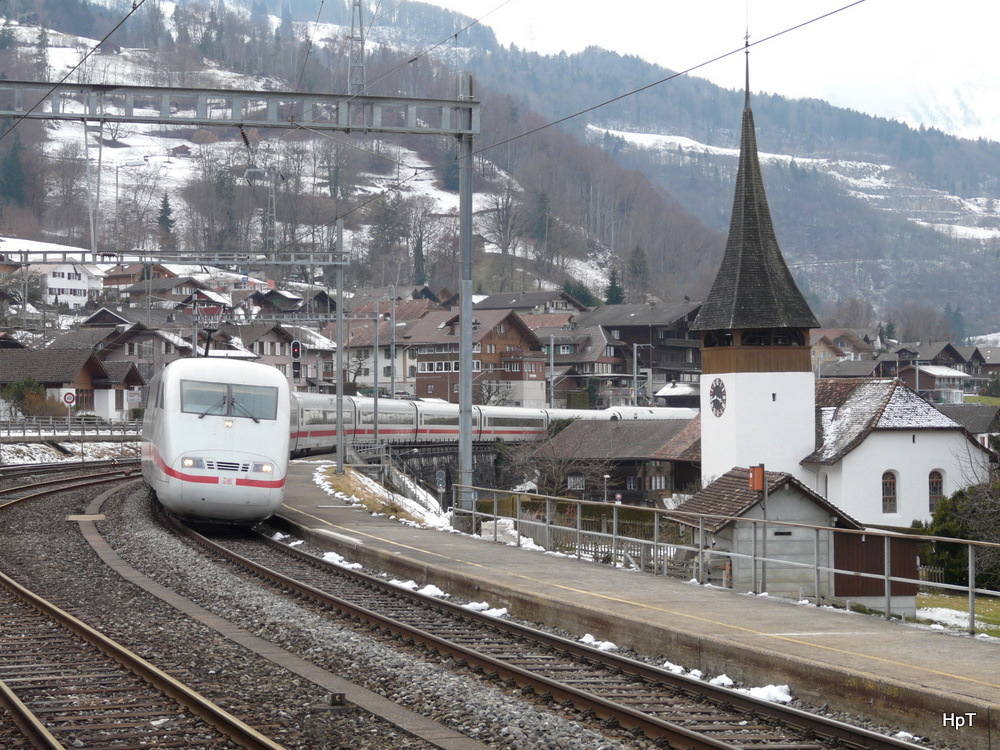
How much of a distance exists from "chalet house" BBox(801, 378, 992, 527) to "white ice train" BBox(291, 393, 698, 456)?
1748cm

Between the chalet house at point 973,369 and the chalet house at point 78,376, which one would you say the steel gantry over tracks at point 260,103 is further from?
the chalet house at point 973,369

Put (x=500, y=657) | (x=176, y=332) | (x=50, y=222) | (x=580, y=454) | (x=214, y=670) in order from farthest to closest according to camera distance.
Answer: (x=50, y=222) < (x=176, y=332) < (x=580, y=454) < (x=500, y=657) < (x=214, y=670)

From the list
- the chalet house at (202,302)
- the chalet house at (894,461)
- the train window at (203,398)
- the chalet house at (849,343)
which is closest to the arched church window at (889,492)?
the chalet house at (894,461)

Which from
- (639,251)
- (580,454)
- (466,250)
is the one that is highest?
(639,251)

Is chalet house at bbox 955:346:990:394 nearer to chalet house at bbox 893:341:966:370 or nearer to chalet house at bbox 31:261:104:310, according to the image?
chalet house at bbox 893:341:966:370

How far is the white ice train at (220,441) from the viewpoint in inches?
800

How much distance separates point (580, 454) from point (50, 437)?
27.1 metres

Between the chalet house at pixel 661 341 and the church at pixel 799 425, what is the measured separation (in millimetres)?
56426

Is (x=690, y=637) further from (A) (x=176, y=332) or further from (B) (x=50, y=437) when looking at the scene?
(A) (x=176, y=332)

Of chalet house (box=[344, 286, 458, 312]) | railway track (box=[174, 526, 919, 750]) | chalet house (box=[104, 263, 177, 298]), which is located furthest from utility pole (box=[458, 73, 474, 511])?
chalet house (box=[104, 263, 177, 298])

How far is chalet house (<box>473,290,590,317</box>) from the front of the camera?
136m

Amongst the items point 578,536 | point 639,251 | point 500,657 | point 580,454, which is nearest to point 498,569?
point 578,536

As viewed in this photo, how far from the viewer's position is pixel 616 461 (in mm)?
66812

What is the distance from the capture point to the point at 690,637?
11.2m
